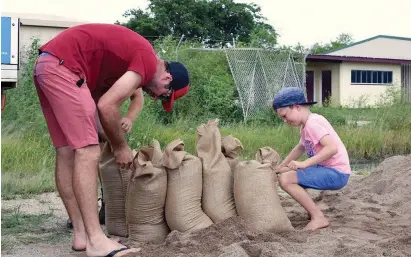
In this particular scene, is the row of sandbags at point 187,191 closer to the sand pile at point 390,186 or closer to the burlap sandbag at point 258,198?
the burlap sandbag at point 258,198

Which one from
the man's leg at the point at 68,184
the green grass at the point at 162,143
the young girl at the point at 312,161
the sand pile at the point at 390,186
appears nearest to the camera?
the man's leg at the point at 68,184

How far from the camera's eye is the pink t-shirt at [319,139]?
15.9ft

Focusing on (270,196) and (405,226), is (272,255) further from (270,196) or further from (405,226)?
(405,226)

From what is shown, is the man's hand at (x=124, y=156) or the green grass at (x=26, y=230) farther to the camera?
the green grass at (x=26, y=230)

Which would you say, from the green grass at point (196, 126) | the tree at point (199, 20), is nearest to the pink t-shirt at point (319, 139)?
the green grass at point (196, 126)

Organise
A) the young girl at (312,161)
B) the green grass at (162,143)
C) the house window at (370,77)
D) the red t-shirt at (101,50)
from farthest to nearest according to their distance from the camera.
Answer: the house window at (370,77) → the green grass at (162,143) → the young girl at (312,161) → the red t-shirt at (101,50)

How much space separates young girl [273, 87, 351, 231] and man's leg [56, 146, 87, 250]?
1.44 meters

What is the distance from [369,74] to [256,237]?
2763cm

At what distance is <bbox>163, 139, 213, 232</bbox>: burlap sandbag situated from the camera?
14.4ft

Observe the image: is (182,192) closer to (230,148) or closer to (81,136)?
(230,148)

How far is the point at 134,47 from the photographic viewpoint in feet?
13.5

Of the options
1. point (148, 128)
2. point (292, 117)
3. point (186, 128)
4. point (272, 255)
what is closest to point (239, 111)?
point (186, 128)

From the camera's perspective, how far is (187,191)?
4445mm

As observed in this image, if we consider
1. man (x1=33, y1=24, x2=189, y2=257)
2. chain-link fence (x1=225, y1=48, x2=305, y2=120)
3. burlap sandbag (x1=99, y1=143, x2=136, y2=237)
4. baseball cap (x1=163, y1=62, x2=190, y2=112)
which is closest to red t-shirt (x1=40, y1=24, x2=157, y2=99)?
man (x1=33, y1=24, x2=189, y2=257)
